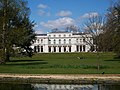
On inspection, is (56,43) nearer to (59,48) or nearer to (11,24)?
(59,48)

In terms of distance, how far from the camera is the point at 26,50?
7019 centimetres

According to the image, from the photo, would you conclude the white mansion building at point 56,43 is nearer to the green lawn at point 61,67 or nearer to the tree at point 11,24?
the tree at point 11,24

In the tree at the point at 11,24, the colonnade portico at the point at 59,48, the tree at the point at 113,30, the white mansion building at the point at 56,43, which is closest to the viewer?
the tree at the point at 11,24

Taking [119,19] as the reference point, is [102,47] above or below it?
below

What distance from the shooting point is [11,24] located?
55656 mm

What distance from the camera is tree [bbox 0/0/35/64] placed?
153 feet

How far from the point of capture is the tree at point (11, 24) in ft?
153

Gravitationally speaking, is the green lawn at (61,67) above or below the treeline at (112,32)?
below

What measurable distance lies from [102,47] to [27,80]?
32.3m

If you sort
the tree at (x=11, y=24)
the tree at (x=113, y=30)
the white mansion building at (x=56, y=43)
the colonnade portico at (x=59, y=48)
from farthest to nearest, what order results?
the colonnade portico at (x=59, y=48) < the white mansion building at (x=56, y=43) < the tree at (x=113, y=30) < the tree at (x=11, y=24)

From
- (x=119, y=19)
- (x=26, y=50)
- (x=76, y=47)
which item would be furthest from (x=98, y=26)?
(x=76, y=47)

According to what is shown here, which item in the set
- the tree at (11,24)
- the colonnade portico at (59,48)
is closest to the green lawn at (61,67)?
the tree at (11,24)

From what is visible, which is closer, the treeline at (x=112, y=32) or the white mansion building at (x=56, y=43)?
the treeline at (x=112, y=32)

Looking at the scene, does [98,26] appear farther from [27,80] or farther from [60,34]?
[60,34]
